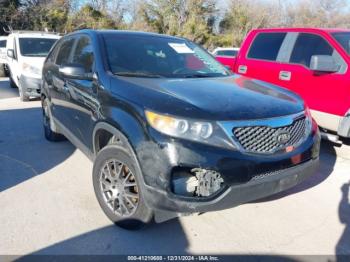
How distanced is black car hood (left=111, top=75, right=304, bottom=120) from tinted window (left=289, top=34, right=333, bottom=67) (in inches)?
83.4

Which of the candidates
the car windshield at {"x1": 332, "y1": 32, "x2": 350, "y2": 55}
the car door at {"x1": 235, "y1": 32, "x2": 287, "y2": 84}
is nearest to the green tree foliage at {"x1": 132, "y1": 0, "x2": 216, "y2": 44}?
the car door at {"x1": 235, "y1": 32, "x2": 287, "y2": 84}

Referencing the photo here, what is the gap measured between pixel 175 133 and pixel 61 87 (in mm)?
2362

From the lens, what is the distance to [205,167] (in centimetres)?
258

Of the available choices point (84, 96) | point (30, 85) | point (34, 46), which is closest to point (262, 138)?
point (84, 96)

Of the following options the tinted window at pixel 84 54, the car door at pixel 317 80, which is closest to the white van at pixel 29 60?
the tinted window at pixel 84 54

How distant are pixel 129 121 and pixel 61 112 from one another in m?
1.99

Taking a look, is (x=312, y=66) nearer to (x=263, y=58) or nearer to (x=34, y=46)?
(x=263, y=58)

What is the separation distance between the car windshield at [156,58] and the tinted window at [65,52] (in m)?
0.90

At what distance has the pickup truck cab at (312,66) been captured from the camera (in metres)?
4.88

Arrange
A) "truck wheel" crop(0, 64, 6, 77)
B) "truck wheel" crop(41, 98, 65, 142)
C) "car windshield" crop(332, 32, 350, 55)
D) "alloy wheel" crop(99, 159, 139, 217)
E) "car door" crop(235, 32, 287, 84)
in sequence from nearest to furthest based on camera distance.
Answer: "alloy wheel" crop(99, 159, 139, 217) → "car windshield" crop(332, 32, 350, 55) → "truck wheel" crop(41, 98, 65, 142) → "car door" crop(235, 32, 287, 84) → "truck wheel" crop(0, 64, 6, 77)

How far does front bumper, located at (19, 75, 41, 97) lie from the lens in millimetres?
8508

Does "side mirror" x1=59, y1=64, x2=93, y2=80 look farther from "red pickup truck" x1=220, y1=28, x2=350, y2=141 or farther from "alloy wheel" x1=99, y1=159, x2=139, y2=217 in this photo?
"red pickup truck" x1=220, y1=28, x2=350, y2=141

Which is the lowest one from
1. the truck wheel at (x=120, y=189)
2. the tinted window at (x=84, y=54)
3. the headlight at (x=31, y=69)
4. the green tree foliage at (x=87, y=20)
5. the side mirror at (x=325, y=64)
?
the green tree foliage at (x=87, y=20)

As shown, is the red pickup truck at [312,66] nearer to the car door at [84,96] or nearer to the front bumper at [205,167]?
the front bumper at [205,167]
